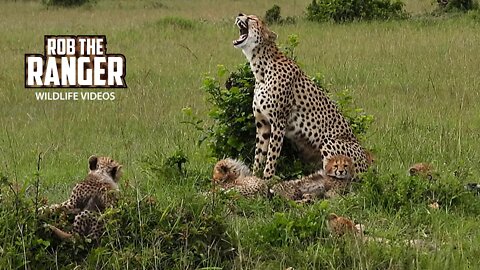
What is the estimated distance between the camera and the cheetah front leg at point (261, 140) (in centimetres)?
662

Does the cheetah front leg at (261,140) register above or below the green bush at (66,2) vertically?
above

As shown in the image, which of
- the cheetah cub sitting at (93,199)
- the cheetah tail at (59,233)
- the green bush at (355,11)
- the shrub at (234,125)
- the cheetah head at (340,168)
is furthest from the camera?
the green bush at (355,11)

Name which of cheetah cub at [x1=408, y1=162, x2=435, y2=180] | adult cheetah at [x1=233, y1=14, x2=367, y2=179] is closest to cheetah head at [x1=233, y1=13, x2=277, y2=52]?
adult cheetah at [x1=233, y1=14, x2=367, y2=179]

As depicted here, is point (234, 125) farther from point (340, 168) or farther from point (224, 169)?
point (340, 168)

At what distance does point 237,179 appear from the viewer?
19.9ft

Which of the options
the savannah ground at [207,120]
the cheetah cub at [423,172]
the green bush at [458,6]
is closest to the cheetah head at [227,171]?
the savannah ground at [207,120]

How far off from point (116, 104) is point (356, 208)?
16.2ft

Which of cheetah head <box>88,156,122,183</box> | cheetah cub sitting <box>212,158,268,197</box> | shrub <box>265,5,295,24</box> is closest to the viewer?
cheetah head <box>88,156,122,183</box>

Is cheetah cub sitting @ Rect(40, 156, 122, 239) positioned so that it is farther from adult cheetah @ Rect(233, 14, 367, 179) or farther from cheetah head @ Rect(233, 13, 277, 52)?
cheetah head @ Rect(233, 13, 277, 52)

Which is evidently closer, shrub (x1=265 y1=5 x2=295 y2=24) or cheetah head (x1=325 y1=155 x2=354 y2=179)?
cheetah head (x1=325 y1=155 x2=354 y2=179)

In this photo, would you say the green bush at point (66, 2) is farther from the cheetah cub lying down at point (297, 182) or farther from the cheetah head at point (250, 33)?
the cheetah cub lying down at point (297, 182)

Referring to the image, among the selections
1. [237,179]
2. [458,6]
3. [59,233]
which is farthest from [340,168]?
[458,6]

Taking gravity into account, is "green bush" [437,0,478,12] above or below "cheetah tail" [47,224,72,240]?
above

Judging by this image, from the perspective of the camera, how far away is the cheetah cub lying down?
5.91 m
